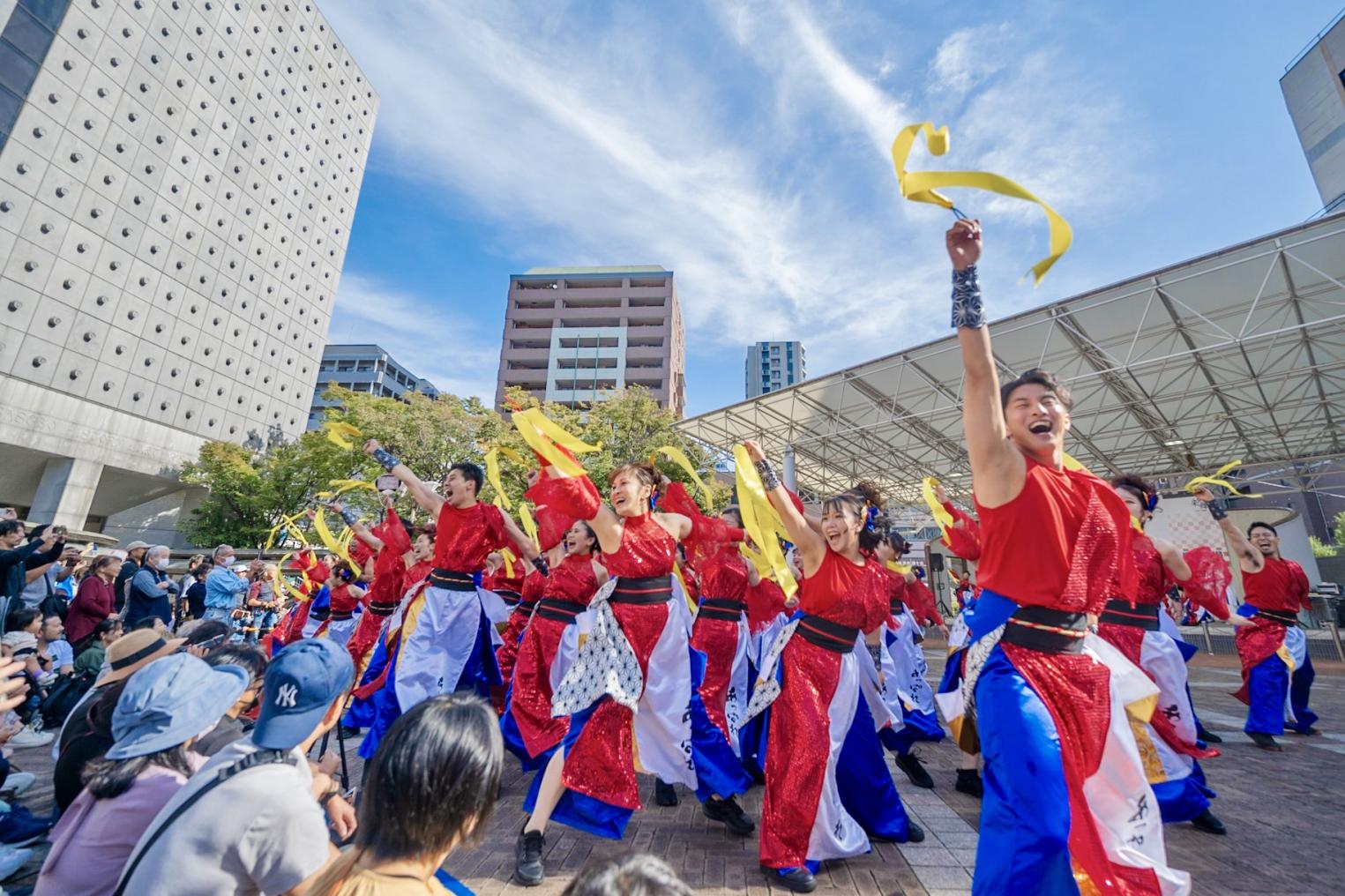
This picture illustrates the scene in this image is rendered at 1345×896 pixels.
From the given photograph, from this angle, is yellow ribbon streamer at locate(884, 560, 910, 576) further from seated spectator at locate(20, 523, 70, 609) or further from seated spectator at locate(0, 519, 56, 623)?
seated spectator at locate(20, 523, 70, 609)

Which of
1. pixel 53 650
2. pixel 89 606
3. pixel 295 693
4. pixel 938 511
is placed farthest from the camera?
pixel 89 606

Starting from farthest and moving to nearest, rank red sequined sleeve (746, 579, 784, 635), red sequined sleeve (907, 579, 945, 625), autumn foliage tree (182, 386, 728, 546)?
autumn foliage tree (182, 386, 728, 546), red sequined sleeve (907, 579, 945, 625), red sequined sleeve (746, 579, 784, 635)

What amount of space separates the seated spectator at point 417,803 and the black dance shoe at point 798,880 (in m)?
1.89

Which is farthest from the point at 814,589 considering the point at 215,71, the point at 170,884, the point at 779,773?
the point at 215,71

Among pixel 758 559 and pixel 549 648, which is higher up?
pixel 758 559

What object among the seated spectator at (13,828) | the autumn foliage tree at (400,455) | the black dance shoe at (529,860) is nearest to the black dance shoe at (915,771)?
the black dance shoe at (529,860)

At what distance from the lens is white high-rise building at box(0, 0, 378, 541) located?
21266 millimetres

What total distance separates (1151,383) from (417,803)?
17.4m

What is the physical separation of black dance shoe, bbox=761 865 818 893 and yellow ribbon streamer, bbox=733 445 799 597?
1.15 metres

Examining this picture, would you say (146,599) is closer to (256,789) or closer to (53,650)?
(53,650)

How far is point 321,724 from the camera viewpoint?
160 centimetres

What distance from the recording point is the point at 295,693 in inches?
58.6

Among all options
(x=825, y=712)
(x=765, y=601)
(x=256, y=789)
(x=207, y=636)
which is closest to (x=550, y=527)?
(x=765, y=601)

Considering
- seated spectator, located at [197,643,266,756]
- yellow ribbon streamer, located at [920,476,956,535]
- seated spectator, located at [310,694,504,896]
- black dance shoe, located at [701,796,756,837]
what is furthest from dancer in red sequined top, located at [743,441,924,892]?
seated spectator, located at [197,643,266,756]
